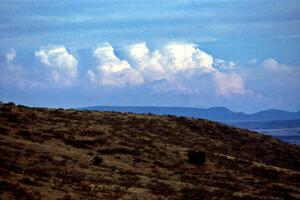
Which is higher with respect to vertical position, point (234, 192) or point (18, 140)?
point (18, 140)

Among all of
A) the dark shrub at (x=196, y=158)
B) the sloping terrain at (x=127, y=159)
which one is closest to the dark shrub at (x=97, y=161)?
the sloping terrain at (x=127, y=159)

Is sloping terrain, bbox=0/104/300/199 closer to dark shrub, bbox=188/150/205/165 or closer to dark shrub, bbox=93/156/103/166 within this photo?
dark shrub, bbox=93/156/103/166

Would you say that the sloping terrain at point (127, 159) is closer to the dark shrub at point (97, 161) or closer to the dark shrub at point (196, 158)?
the dark shrub at point (97, 161)

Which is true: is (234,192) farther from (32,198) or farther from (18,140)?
(18,140)

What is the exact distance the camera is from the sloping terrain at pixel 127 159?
35.3 m

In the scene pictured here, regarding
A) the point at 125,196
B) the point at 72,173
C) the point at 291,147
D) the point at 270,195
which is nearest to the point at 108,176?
the point at 72,173

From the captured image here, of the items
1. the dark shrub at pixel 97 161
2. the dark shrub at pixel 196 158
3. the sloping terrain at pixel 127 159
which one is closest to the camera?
the sloping terrain at pixel 127 159

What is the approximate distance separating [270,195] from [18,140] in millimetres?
25451

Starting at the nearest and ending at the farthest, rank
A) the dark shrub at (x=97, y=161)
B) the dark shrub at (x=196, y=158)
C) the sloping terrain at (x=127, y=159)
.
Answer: the sloping terrain at (x=127, y=159)
the dark shrub at (x=97, y=161)
the dark shrub at (x=196, y=158)

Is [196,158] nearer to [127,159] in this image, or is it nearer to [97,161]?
[127,159]

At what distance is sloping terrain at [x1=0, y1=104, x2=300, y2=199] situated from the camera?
3528 centimetres

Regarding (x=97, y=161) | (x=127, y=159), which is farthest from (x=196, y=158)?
(x=97, y=161)

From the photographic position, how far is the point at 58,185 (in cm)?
3372

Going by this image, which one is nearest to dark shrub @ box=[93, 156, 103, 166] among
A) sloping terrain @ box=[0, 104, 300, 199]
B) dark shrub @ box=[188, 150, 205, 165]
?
sloping terrain @ box=[0, 104, 300, 199]
